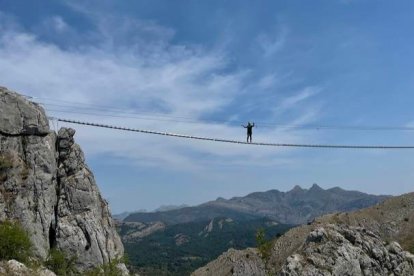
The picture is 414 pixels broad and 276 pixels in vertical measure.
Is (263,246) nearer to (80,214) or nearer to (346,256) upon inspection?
(346,256)

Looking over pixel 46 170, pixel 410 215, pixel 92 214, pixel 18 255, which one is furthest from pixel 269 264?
pixel 18 255

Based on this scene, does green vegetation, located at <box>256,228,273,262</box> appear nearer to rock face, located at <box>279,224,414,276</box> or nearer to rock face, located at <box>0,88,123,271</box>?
rock face, located at <box>279,224,414,276</box>

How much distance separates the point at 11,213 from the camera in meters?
63.4

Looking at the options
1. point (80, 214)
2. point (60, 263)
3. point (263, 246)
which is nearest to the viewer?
point (60, 263)

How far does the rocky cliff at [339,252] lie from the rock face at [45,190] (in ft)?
136

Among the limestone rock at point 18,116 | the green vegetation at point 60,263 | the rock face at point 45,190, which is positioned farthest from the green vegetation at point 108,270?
the limestone rock at point 18,116

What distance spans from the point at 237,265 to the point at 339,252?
32826mm

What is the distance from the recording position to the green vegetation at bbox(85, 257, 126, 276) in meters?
64.8

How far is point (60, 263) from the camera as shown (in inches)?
2452

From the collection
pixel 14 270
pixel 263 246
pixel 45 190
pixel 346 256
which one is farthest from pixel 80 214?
pixel 263 246

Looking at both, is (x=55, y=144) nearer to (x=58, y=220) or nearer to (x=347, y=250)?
(x=58, y=220)

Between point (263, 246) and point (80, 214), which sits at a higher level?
point (80, 214)

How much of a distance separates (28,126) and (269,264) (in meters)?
76.6

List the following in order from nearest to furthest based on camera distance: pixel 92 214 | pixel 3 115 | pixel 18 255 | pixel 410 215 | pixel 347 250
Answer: pixel 18 255, pixel 3 115, pixel 92 214, pixel 347 250, pixel 410 215
